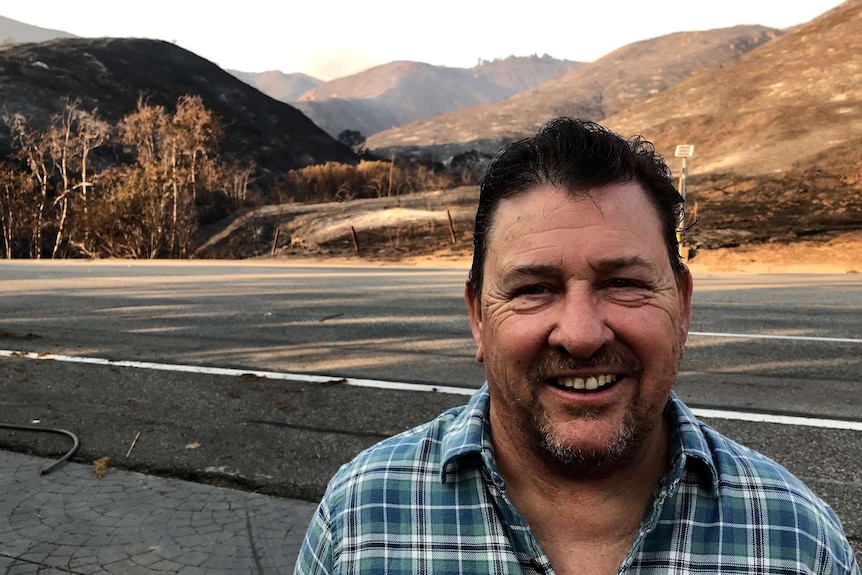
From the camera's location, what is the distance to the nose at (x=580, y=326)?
1456 mm

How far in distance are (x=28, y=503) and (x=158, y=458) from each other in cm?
81

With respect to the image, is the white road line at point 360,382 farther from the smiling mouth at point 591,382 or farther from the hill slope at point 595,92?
the hill slope at point 595,92

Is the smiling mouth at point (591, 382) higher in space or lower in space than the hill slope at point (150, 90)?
lower

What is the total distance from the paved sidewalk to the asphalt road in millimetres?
266

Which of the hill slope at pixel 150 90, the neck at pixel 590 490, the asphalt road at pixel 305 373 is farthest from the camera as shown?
the hill slope at pixel 150 90

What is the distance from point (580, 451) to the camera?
1479 millimetres

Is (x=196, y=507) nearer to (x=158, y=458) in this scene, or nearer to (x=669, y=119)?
(x=158, y=458)

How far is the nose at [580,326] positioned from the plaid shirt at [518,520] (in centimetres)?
28

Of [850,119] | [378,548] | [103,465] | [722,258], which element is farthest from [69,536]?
[850,119]

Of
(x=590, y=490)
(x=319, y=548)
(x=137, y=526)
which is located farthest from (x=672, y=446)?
(x=137, y=526)

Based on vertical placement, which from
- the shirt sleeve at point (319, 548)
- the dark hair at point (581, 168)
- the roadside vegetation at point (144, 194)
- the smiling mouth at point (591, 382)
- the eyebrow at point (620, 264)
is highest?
the dark hair at point (581, 168)

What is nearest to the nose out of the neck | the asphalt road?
the neck

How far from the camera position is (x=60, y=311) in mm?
10148

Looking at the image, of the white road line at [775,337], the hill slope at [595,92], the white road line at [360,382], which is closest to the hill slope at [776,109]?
the hill slope at [595,92]
